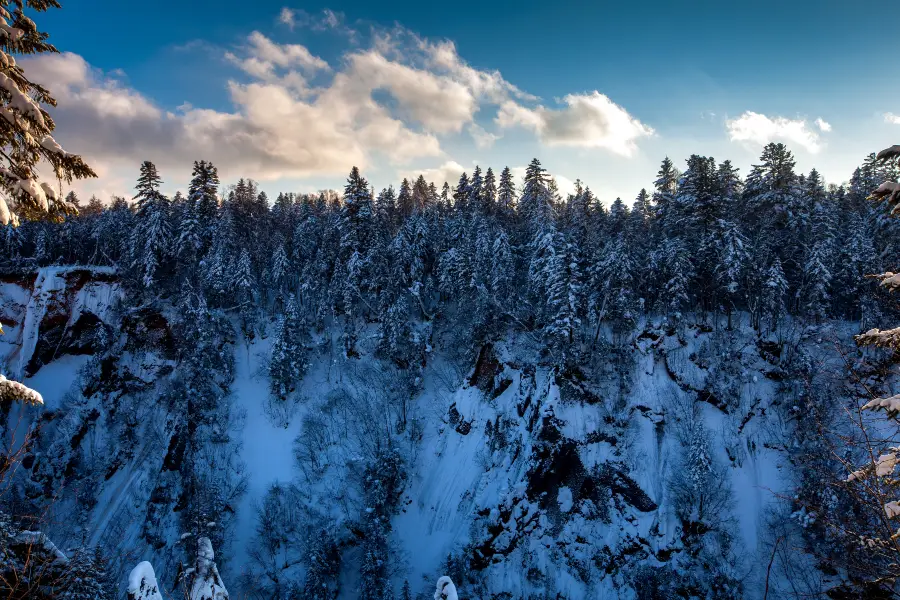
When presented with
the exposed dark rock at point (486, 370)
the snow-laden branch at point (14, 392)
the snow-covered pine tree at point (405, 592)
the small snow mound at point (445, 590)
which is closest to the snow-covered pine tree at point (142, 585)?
the snow-laden branch at point (14, 392)

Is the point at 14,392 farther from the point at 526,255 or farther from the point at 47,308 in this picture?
the point at 47,308

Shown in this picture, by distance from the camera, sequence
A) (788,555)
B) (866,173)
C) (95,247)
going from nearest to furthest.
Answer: (788,555)
(866,173)
(95,247)

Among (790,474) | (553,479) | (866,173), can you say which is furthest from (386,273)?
(866,173)

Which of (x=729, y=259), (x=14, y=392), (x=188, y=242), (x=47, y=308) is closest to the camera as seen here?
(x=14, y=392)

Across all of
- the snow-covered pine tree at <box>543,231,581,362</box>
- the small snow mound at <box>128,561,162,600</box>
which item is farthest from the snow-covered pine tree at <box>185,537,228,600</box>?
the snow-covered pine tree at <box>543,231,581,362</box>

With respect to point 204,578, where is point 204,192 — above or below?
above

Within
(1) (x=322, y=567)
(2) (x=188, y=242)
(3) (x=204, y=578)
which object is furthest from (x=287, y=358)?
(3) (x=204, y=578)

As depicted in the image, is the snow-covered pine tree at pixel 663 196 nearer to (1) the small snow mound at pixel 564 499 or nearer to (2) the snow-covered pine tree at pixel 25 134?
(1) the small snow mound at pixel 564 499

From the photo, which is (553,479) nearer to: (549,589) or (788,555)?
(549,589)
